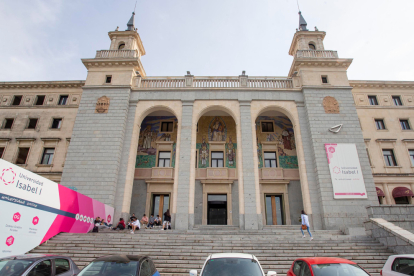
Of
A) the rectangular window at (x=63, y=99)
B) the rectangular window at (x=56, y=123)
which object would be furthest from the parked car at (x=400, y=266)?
the rectangular window at (x=63, y=99)

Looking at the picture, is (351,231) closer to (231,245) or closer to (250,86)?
(231,245)

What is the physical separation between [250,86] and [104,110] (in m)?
12.4

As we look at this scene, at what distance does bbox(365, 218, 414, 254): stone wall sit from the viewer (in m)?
10.6

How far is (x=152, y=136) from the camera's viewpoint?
23.2 meters

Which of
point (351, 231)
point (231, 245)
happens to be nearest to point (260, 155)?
point (351, 231)

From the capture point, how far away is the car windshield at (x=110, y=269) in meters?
5.41

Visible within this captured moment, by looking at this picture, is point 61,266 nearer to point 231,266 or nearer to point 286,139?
point 231,266

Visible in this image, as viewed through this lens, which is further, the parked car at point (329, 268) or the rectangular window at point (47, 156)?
the rectangular window at point (47, 156)

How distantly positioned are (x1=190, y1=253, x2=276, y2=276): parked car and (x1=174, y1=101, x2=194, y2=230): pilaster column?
11.9m

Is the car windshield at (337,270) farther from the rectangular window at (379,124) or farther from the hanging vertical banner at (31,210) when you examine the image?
the rectangular window at (379,124)

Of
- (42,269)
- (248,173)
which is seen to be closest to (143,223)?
(248,173)

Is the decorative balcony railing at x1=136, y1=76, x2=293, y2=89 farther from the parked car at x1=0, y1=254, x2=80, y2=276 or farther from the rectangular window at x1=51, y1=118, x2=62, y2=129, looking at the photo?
the parked car at x1=0, y1=254, x2=80, y2=276

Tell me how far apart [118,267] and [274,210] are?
17.4m

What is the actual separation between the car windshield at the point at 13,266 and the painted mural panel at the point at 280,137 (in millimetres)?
18476
